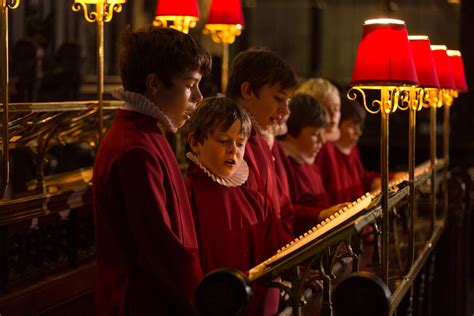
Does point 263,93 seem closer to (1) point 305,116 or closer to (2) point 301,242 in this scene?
(1) point 305,116

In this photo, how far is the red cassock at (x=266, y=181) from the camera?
3.76 m

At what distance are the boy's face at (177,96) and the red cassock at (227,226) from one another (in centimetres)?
44

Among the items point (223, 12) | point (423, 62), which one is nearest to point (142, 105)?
point (423, 62)

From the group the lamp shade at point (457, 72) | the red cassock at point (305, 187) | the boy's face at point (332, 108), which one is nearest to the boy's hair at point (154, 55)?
the red cassock at point (305, 187)

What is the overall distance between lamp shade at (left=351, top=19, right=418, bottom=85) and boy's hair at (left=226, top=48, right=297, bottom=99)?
0.78 meters

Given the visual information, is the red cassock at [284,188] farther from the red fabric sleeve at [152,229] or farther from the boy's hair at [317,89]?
the red fabric sleeve at [152,229]

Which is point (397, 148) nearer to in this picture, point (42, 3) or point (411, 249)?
point (42, 3)

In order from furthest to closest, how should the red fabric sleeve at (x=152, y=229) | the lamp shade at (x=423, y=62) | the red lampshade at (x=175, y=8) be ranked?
1. the red lampshade at (x=175, y=8)
2. the lamp shade at (x=423, y=62)
3. the red fabric sleeve at (x=152, y=229)

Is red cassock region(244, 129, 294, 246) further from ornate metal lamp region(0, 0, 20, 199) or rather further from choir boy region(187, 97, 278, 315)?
ornate metal lamp region(0, 0, 20, 199)

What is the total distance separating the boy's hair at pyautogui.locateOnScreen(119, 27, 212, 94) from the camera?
3006 mm

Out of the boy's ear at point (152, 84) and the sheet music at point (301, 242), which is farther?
the boy's ear at point (152, 84)

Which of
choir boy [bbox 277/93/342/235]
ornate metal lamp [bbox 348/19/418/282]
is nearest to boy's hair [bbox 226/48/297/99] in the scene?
ornate metal lamp [bbox 348/19/418/282]

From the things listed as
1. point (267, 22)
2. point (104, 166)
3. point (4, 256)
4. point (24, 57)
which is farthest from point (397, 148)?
point (104, 166)

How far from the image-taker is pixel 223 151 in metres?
3.46
